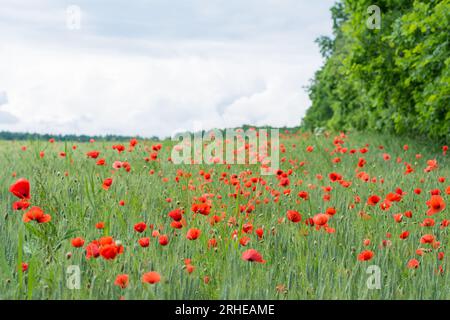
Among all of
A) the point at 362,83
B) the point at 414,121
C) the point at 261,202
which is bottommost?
the point at 261,202

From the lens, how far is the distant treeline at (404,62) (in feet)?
35.3

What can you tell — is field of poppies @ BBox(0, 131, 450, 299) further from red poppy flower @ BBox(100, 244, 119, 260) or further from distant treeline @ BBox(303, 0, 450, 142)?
distant treeline @ BBox(303, 0, 450, 142)

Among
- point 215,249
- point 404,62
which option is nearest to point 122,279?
point 215,249

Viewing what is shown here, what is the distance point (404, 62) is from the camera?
40.0 ft

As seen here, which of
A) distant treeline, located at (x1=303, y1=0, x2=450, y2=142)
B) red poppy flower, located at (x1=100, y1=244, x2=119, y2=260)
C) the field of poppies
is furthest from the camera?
distant treeline, located at (x1=303, y1=0, x2=450, y2=142)

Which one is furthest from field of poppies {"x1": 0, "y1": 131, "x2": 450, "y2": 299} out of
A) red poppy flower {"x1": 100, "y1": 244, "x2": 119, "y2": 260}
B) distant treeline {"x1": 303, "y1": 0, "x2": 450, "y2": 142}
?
distant treeline {"x1": 303, "y1": 0, "x2": 450, "y2": 142}

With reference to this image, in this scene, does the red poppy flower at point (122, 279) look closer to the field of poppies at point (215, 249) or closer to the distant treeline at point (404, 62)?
the field of poppies at point (215, 249)

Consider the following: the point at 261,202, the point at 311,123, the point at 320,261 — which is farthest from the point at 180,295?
the point at 311,123

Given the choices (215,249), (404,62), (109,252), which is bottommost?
(215,249)

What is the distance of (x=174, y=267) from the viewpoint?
3.28 meters

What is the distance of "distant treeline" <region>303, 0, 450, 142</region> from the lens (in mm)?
10773

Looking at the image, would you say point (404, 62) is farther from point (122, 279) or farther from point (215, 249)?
point (122, 279)

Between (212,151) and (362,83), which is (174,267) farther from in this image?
(362,83)
